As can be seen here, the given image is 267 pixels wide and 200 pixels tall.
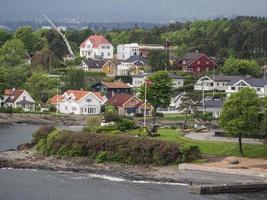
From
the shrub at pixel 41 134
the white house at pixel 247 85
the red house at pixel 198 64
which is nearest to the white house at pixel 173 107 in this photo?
the white house at pixel 247 85

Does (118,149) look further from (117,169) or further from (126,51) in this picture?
(126,51)

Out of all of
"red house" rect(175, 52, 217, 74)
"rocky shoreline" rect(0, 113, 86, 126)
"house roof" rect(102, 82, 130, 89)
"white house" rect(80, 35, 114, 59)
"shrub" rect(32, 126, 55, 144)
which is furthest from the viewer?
"white house" rect(80, 35, 114, 59)

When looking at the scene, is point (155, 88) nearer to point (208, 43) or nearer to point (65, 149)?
point (65, 149)

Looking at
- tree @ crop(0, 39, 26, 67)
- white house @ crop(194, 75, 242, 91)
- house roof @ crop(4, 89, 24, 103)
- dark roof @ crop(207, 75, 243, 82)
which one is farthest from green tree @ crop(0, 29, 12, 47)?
dark roof @ crop(207, 75, 243, 82)

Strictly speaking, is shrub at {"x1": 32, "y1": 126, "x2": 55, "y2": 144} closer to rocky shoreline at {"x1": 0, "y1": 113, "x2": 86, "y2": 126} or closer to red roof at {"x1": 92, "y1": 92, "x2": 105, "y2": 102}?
rocky shoreline at {"x1": 0, "y1": 113, "x2": 86, "y2": 126}

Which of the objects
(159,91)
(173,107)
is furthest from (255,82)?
(159,91)

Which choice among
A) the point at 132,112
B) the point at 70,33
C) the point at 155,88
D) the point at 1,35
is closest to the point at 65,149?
the point at 155,88
